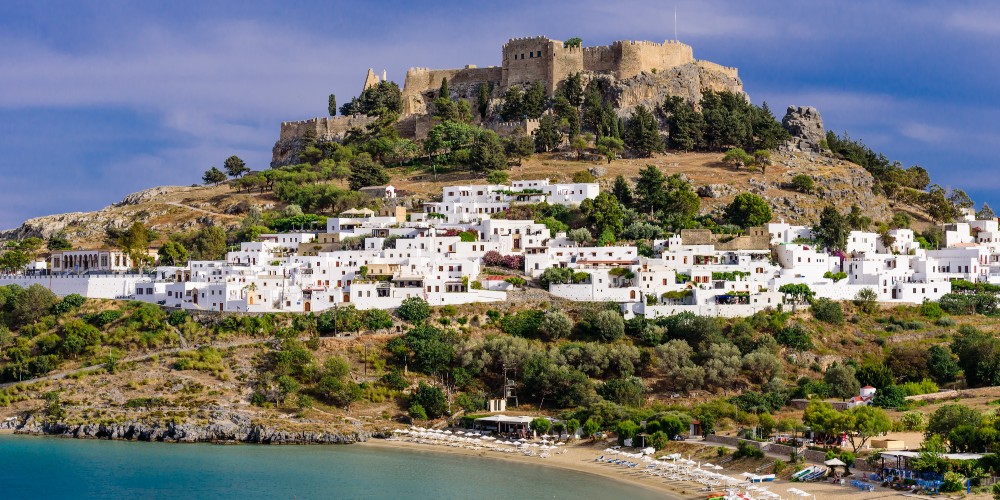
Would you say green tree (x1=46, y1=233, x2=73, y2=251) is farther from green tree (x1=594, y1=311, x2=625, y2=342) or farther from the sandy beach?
green tree (x1=594, y1=311, x2=625, y2=342)

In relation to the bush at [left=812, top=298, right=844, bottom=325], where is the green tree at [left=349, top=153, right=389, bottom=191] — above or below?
above

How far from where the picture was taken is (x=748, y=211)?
2520 inches

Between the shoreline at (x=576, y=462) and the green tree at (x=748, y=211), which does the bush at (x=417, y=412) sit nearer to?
the shoreline at (x=576, y=462)

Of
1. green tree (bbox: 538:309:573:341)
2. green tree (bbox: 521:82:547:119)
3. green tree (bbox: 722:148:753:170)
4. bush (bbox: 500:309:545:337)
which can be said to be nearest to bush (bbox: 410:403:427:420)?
bush (bbox: 500:309:545:337)

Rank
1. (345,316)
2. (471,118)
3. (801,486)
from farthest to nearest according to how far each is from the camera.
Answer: (471,118) → (345,316) → (801,486)

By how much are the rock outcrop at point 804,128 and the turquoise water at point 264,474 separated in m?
42.9

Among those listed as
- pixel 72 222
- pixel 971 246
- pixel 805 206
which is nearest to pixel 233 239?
pixel 72 222

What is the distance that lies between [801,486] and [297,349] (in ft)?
73.4

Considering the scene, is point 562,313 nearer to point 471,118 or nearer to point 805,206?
point 805,206

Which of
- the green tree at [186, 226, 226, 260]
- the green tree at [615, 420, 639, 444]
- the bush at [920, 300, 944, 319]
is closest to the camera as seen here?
the green tree at [615, 420, 639, 444]

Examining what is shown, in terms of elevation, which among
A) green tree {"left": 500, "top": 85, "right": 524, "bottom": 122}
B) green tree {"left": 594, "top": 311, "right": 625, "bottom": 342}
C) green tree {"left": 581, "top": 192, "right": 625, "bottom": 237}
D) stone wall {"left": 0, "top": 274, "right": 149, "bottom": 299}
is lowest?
green tree {"left": 594, "top": 311, "right": 625, "bottom": 342}

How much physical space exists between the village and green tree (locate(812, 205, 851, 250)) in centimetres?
58

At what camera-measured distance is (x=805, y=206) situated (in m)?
67.7

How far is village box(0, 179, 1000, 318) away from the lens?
180 feet
